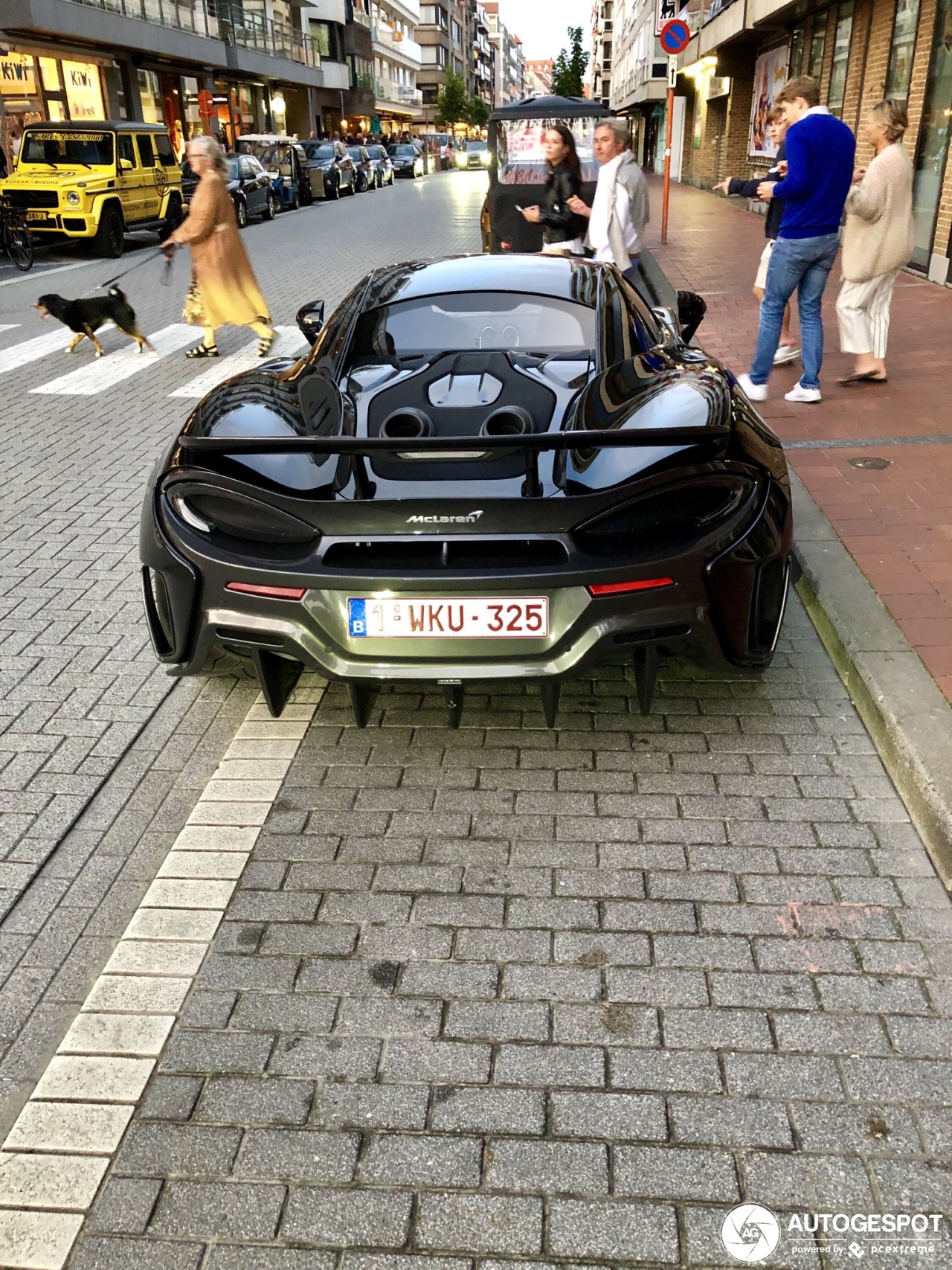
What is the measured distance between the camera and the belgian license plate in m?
2.90

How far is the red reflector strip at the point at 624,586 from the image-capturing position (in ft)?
9.52

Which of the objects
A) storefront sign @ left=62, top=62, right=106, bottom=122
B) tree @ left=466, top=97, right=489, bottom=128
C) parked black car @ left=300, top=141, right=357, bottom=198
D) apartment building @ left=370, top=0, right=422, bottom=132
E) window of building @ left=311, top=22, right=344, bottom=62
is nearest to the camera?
storefront sign @ left=62, top=62, right=106, bottom=122

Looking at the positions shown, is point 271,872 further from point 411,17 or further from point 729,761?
point 411,17

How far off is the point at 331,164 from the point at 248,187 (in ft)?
40.8

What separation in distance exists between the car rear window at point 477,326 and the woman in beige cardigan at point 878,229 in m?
3.65

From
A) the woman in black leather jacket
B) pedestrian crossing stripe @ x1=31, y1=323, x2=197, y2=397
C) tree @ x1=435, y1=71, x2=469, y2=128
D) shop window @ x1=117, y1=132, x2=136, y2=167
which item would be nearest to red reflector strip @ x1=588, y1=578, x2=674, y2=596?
the woman in black leather jacket

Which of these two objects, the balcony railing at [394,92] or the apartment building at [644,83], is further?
the balcony railing at [394,92]

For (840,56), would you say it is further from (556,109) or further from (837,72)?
(556,109)

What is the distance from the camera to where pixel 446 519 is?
2895 mm

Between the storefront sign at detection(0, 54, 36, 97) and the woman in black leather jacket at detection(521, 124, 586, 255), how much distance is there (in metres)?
24.4

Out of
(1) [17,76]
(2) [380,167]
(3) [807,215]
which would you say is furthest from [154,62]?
(3) [807,215]

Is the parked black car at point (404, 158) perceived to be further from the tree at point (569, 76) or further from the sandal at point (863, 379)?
the sandal at point (863, 379)

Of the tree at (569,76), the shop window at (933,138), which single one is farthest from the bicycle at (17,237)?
the tree at (569,76)

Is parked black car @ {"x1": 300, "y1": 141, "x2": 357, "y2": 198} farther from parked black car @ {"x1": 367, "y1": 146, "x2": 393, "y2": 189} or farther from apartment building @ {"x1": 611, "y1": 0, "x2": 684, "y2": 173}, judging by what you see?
apartment building @ {"x1": 611, "y1": 0, "x2": 684, "y2": 173}
